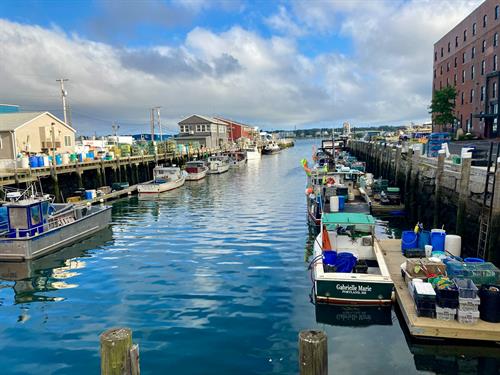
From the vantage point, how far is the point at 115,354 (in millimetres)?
5980

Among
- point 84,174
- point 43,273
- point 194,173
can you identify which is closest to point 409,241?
point 43,273

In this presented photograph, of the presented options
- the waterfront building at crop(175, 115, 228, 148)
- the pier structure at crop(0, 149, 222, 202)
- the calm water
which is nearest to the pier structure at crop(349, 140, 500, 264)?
the calm water

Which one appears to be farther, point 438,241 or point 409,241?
point 409,241

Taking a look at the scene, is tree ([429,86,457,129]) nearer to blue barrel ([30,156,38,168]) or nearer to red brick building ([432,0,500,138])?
red brick building ([432,0,500,138])

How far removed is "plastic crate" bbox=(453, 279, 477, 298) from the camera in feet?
32.3

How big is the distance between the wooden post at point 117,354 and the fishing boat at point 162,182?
1456 inches

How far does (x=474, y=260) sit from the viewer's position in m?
13.0

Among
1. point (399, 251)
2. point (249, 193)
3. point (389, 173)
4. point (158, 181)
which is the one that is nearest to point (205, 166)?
point (158, 181)

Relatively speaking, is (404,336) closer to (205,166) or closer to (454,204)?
(454,204)

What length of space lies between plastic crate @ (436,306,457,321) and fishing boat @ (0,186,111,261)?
17707 mm

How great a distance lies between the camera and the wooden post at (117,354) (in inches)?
235

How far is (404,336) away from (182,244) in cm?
Result: 1343

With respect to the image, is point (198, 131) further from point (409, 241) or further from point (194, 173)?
point (409, 241)

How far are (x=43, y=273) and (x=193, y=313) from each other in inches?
345
